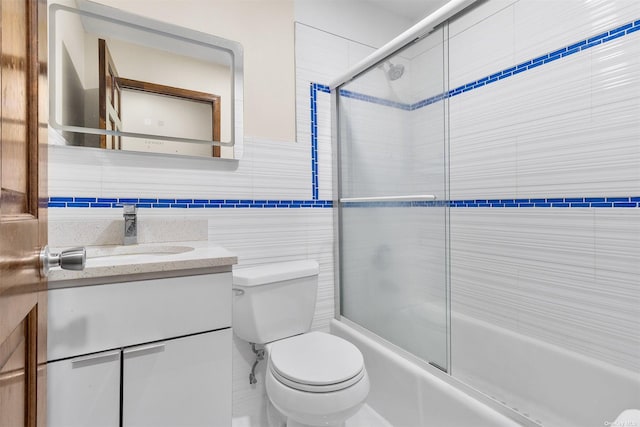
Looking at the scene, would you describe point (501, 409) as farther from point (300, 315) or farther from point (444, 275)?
point (300, 315)

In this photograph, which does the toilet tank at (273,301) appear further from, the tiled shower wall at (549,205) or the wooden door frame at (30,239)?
the wooden door frame at (30,239)

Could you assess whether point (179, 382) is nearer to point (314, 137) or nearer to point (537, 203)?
point (314, 137)

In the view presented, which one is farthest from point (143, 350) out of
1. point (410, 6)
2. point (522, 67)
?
point (410, 6)

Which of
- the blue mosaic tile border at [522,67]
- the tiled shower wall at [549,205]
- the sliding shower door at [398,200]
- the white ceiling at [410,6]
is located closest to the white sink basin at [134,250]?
the sliding shower door at [398,200]

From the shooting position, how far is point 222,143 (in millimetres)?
1570

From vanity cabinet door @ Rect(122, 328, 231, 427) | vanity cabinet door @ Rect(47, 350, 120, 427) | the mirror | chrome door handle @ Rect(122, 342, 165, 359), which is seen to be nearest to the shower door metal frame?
the mirror

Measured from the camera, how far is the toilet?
3.63ft

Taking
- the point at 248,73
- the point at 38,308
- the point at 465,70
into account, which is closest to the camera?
the point at 38,308

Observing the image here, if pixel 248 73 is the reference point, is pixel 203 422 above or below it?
below

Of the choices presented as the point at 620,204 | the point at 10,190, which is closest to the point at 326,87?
the point at 620,204

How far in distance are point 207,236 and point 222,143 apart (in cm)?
46

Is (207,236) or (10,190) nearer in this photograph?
(10,190)

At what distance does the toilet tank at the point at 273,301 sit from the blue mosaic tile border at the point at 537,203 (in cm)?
54

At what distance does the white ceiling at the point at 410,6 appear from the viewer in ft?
6.58
